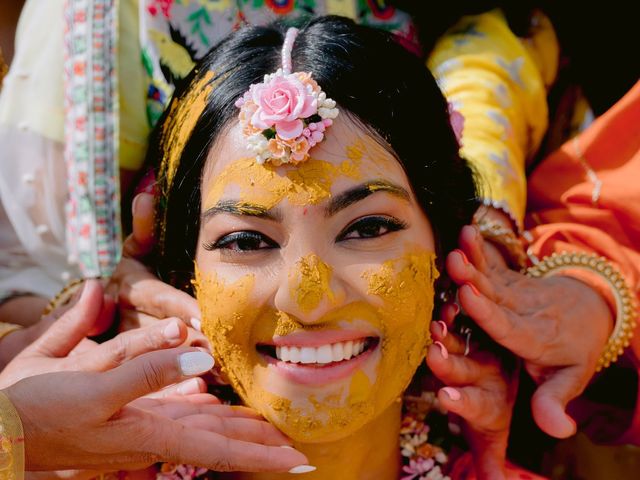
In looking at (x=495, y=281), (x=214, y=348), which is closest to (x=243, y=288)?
(x=214, y=348)

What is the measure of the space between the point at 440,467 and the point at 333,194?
0.88 m

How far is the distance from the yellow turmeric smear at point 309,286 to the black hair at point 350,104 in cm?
34

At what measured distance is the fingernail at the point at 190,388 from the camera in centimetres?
184

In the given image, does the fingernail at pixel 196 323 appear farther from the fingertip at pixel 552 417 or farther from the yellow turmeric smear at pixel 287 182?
the fingertip at pixel 552 417

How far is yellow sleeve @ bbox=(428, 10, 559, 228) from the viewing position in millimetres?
2391

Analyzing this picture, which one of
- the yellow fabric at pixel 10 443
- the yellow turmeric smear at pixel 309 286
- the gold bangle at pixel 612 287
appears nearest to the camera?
the yellow fabric at pixel 10 443

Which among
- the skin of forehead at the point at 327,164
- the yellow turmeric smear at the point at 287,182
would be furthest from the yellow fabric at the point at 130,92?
the yellow turmeric smear at the point at 287,182

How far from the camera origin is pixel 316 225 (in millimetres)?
1615

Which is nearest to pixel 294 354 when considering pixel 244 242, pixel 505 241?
pixel 244 242

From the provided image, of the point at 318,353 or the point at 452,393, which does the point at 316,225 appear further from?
the point at 452,393

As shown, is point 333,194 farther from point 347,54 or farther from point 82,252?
point 82,252

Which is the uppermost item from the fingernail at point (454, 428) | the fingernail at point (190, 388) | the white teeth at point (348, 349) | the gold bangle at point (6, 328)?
the white teeth at point (348, 349)

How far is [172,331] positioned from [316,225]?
408 mm

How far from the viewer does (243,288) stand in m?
1.64
